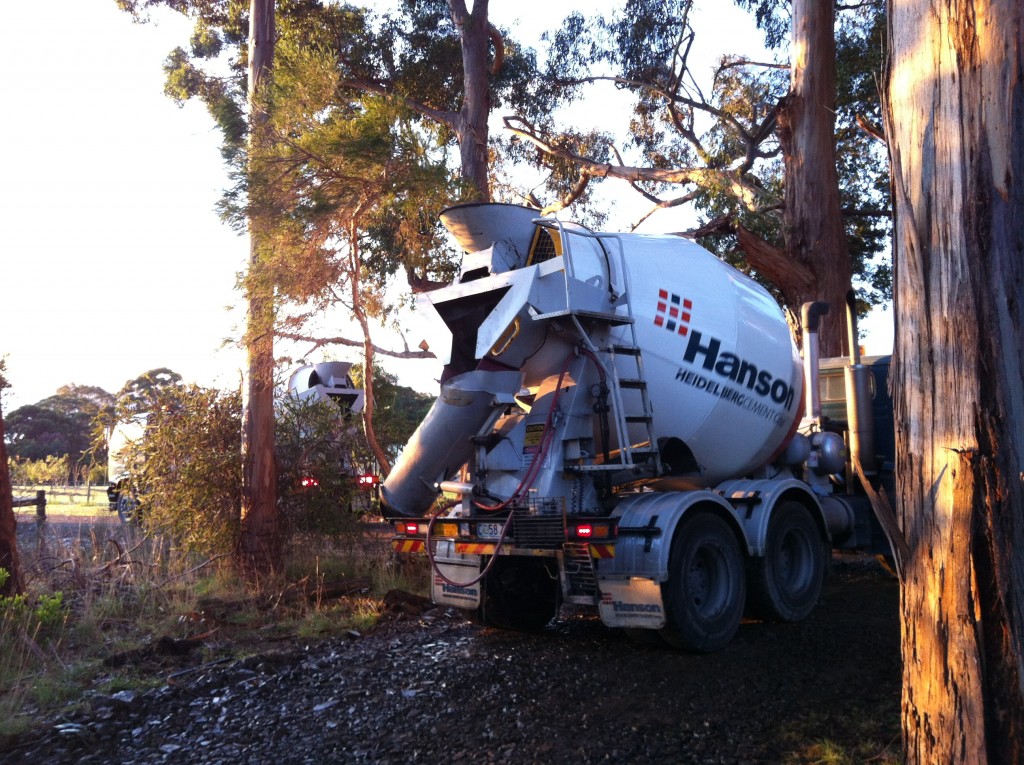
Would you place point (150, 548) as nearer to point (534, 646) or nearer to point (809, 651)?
Answer: point (534, 646)

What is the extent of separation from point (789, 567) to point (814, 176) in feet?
29.4

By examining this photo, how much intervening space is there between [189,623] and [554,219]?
4.80 metres

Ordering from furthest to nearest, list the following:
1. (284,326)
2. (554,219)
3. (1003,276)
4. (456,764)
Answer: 1. (284,326)
2. (554,219)
3. (456,764)
4. (1003,276)

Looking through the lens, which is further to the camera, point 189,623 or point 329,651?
point 189,623

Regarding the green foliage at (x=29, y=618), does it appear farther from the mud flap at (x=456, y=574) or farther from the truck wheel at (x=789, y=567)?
the truck wheel at (x=789, y=567)

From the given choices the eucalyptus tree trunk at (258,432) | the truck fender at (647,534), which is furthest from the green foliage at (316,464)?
the truck fender at (647,534)

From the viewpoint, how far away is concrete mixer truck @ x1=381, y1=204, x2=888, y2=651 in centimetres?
677

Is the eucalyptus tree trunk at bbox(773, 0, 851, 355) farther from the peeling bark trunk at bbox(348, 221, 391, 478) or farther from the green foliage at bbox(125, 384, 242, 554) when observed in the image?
the green foliage at bbox(125, 384, 242, 554)

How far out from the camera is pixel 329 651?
739 centimetres

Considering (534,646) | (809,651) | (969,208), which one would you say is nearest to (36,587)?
(534,646)

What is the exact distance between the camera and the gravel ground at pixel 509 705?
495 cm

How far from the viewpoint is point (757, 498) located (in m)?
8.00

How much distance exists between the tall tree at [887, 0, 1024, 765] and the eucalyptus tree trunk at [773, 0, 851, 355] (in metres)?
12.0

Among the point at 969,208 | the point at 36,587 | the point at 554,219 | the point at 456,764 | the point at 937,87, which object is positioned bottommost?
the point at 456,764
